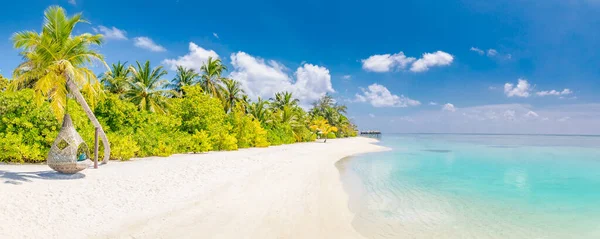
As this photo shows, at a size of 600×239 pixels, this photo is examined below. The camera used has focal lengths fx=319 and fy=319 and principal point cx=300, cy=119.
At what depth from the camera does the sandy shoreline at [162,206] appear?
580cm

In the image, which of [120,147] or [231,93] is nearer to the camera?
[120,147]

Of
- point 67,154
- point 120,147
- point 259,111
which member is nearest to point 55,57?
point 67,154

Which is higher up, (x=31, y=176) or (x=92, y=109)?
(x=92, y=109)

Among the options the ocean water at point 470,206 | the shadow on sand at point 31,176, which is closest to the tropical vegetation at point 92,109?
the shadow on sand at point 31,176

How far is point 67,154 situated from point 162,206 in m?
3.32

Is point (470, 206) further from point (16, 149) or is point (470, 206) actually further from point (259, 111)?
point (259, 111)

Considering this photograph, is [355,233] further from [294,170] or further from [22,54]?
[22,54]

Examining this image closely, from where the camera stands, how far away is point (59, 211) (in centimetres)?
613

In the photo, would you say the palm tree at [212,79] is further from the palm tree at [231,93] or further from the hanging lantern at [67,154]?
the hanging lantern at [67,154]

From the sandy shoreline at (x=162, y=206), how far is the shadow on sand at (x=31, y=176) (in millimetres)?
18

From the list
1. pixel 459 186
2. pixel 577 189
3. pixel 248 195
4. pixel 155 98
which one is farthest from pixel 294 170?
pixel 155 98

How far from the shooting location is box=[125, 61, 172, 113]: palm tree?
77.6 ft

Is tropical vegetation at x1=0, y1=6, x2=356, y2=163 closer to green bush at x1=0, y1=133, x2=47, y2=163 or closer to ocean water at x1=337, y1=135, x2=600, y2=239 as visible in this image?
green bush at x1=0, y1=133, x2=47, y2=163

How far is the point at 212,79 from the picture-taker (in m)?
31.6
